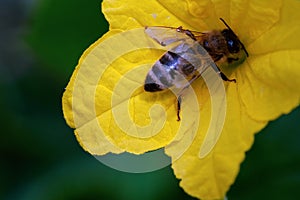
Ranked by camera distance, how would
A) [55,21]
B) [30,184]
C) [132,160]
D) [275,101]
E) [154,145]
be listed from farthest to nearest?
1. [55,21]
2. [30,184]
3. [132,160]
4. [154,145]
5. [275,101]

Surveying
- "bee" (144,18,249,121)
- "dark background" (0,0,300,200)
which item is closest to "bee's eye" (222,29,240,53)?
"bee" (144,18,249,121)

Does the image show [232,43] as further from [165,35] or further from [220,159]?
[220,159]

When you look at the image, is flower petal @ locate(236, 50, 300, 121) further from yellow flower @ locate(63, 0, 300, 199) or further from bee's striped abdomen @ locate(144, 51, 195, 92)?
bee's striped abdomen @ locate(144, 51, 195, 92)

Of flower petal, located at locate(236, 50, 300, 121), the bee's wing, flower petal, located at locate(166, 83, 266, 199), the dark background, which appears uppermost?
the bee's wing

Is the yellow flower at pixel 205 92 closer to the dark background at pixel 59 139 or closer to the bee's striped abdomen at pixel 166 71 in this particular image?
the bee's striped abdomen at pixel 166 71

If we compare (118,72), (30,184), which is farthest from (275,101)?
(30,184)

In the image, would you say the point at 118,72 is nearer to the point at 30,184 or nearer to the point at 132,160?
the point at 132,160

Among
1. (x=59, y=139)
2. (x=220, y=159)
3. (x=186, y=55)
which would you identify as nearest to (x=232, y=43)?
(x=186, y=55)
